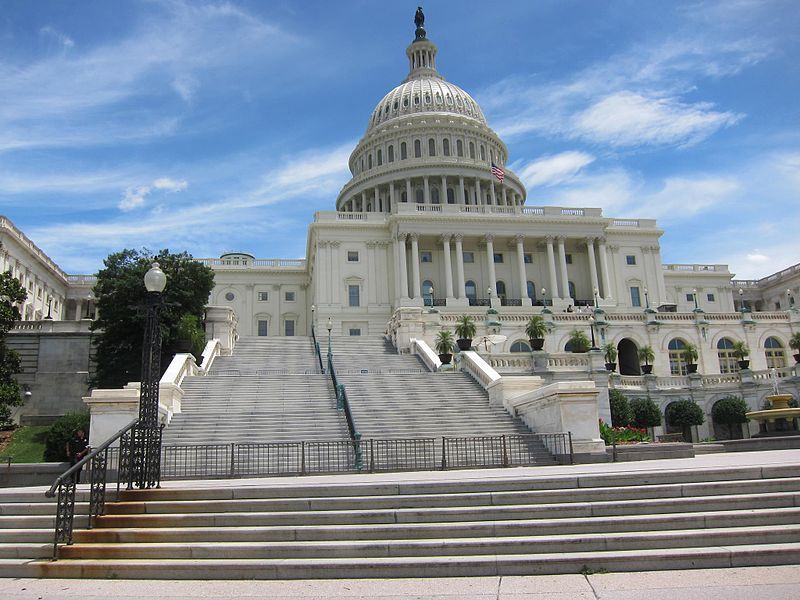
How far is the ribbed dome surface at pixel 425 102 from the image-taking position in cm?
10312

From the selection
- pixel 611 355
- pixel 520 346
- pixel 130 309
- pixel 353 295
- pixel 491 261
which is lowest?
pixel 611 355

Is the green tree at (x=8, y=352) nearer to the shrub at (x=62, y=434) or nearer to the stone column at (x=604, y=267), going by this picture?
the shrub at (x=62, y=434)

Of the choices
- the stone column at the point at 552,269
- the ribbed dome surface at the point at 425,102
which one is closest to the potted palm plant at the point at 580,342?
the stone column at the point at 552,269

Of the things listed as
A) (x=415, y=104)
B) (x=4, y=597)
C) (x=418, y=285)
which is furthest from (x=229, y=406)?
(x=415, y=104)

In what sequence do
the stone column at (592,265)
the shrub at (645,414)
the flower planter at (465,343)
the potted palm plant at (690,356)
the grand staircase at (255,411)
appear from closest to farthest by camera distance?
the grand staircase at (255,411) → the shrub at (645,414) → the flower planter at (465,343) → the potted palm plant at (690,356) → the stone column at (592,265)

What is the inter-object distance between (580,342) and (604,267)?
1313 inches

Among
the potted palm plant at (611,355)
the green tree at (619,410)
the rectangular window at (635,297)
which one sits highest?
the rectangular window at (635,297)

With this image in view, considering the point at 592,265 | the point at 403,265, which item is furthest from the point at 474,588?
the point at 592,265

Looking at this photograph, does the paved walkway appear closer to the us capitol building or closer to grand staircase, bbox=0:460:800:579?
grand staircase, bbox=0:460:800:579

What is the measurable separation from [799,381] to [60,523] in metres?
42.4

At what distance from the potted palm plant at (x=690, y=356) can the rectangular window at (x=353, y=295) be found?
34.1 meters

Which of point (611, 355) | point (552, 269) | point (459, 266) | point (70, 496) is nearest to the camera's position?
point (70, 496)

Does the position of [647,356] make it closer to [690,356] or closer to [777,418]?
[690,356]

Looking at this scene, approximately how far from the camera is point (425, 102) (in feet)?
339
